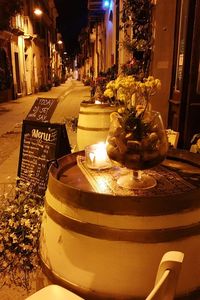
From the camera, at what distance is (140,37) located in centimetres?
651

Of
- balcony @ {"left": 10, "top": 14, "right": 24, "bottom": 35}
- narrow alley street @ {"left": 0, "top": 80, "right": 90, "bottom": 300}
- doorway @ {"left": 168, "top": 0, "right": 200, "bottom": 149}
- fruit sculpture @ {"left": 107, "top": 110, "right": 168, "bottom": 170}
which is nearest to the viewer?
fruit sculpture @ {"left": 107, "top": 110, "right": 168, "bottom": 170}

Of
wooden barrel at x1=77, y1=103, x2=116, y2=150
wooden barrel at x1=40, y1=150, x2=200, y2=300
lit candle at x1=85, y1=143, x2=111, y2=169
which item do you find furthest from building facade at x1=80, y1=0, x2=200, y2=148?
wooden barrel at x1=40, y1=150, x2=200, y2=300

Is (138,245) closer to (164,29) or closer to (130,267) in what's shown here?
(130,267)

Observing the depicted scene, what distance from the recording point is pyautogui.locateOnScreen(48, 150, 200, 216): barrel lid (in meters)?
1.32

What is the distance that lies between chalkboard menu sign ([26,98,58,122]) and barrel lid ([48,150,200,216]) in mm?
2056

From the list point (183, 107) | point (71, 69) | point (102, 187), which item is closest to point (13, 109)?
point (183, 107)

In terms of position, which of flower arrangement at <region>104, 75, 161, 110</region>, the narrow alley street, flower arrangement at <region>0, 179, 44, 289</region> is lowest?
the narrow alley street

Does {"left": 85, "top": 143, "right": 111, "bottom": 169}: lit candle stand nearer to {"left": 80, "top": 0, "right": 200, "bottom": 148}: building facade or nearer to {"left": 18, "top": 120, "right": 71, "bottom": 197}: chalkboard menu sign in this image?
{"left": 18, "top": 120, "right": 71, "bottom": 197}: chalkboard menu sign

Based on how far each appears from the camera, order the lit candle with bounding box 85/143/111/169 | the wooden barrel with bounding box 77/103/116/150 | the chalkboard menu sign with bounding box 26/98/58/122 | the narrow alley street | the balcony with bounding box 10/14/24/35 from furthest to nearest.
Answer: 1. the balcony with bounding box 10/14/24/35
2. the chalkboard menu sign with bounding box 26/98/58/122
3. the wooden barrel with bounding box 77/103/116/150
4. the narrow alley street
5. the lit candle with bounding box 85/143/111/169

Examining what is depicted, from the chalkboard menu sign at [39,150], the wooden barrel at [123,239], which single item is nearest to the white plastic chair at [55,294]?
the wooden barrel at [123,239]

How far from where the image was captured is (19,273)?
274 centimetres

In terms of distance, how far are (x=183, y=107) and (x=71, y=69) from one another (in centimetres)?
10439

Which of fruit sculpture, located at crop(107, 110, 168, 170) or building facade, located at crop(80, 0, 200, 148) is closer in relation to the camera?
fruit sculpture, located at crop(107, 110, 168, 170)

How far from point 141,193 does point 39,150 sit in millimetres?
2140
